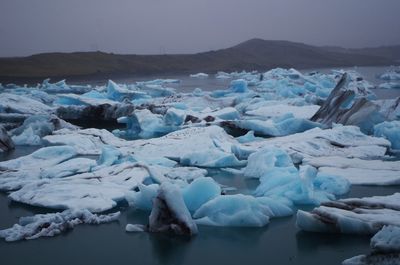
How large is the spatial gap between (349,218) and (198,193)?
47.1 inches

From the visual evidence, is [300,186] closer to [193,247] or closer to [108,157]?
[193,247]

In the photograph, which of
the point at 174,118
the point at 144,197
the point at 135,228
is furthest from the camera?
the point at 174,118

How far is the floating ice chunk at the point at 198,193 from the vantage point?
12.2 ft

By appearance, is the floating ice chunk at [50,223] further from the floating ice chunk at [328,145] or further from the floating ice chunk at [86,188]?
the floating ice chunk at [328,145]

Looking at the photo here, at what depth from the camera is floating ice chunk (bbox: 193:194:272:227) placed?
349 centimetres

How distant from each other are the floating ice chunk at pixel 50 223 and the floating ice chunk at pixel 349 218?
1.55 metres

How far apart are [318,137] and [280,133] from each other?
1.31m

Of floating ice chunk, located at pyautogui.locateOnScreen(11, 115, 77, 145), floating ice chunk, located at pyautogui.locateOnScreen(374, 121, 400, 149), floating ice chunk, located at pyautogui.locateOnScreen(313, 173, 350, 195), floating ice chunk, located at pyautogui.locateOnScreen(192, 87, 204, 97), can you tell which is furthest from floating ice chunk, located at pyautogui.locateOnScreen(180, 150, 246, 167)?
floating ice chunk, located at pyautogui.locateOnScreen(192, 87, 204, 97)

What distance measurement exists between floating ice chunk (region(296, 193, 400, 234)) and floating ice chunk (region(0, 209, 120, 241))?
5.09ft

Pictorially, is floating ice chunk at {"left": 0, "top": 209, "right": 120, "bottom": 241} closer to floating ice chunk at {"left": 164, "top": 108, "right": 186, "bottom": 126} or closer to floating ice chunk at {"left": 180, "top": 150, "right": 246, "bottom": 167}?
floating ice chunk at {"left": 180, "top": 150, "right": 246, "bottom": 167}

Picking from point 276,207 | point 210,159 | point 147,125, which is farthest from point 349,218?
point 147,125

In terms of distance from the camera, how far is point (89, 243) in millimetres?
3273

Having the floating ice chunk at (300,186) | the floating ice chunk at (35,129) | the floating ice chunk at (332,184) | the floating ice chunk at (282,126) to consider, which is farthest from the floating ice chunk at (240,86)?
the floating ice chunk at (332,184)

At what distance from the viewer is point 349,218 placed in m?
3.26
